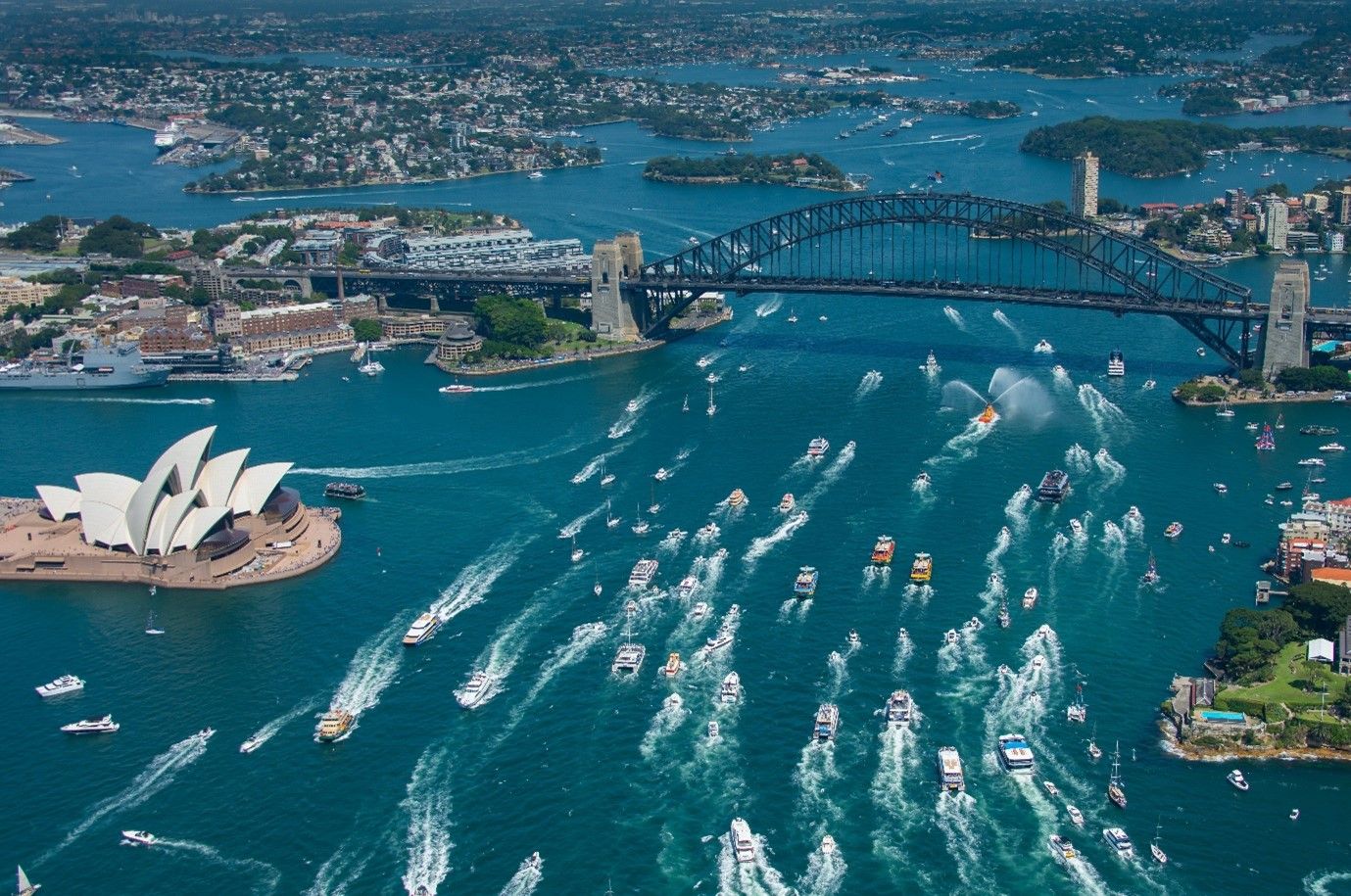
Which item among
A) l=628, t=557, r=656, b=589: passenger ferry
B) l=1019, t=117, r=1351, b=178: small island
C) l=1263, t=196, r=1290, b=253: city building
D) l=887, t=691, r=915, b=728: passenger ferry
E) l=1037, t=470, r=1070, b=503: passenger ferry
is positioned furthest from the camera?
l=1019, t=117, r=1351, b=178: small island

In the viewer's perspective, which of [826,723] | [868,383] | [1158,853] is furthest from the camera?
[868,383]

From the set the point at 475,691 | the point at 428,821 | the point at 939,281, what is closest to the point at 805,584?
the point at 475,691

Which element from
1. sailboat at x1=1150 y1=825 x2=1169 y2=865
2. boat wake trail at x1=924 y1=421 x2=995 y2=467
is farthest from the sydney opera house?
sailboat at x1=1150 y1=825 x2=1169 y2=865

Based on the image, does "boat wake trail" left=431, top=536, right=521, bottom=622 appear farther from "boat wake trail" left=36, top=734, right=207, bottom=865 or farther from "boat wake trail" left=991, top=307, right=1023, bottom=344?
"boat wake trail" left=991, top=307, right=1023, bottom=344

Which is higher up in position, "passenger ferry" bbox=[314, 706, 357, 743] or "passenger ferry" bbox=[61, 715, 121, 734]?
"passenger ferry" bbox=[314, 706, 357, 743]

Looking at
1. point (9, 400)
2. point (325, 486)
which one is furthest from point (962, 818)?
point (9, 400)

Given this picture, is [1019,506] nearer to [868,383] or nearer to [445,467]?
[868,383]
